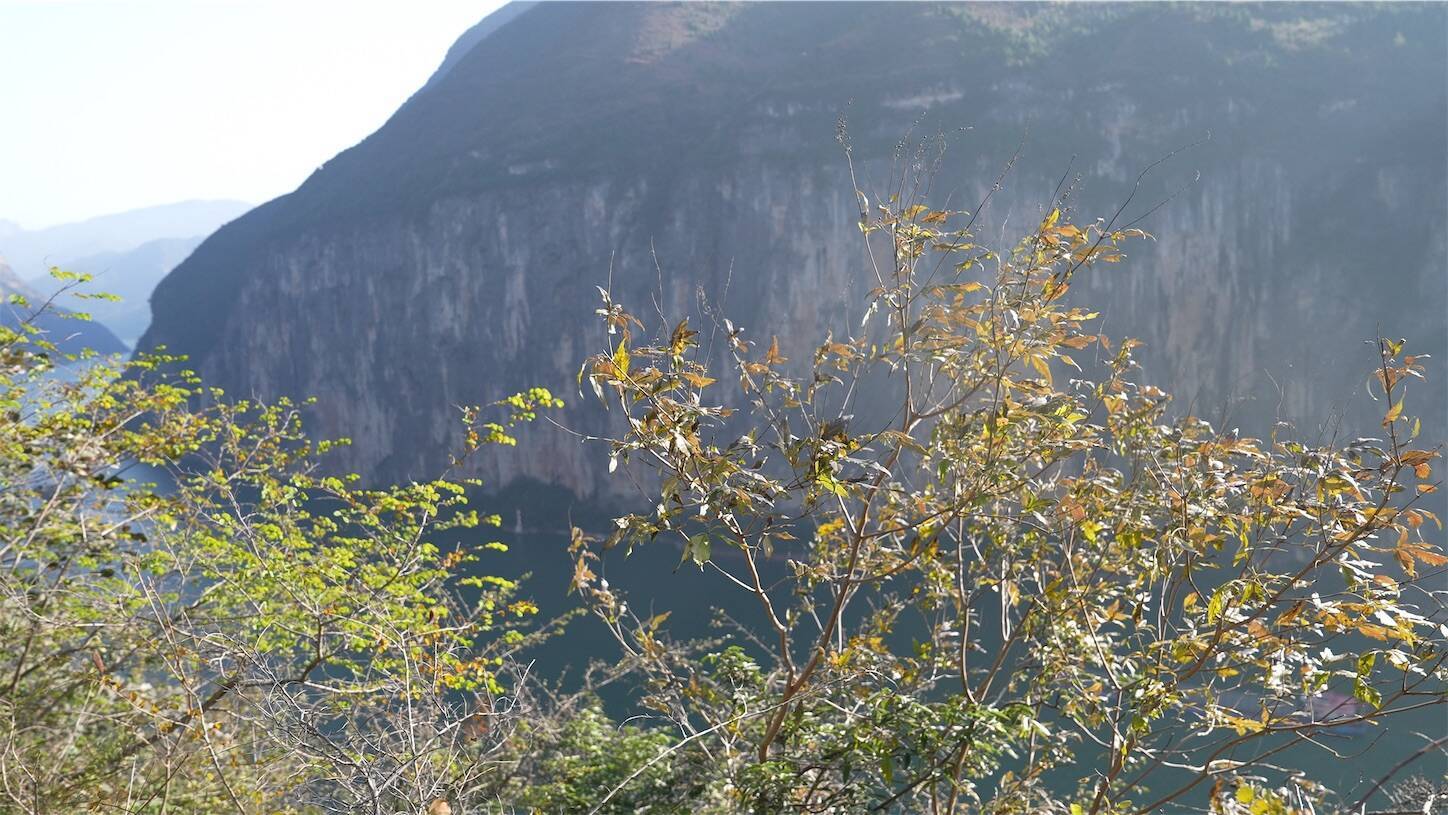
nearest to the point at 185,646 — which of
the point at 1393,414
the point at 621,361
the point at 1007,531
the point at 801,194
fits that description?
the point at 621,361

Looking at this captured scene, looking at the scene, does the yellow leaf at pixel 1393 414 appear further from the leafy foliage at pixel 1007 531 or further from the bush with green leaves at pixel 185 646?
the bush with green leaves at pixel 185 646

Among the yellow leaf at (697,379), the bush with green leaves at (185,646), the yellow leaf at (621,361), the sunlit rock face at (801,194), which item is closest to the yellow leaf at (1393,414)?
the yellow leaf at (697,379)

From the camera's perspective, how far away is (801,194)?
129ft

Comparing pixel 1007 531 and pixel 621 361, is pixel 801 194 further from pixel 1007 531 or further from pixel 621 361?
pixel 621 361

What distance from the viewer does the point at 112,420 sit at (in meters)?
5.08

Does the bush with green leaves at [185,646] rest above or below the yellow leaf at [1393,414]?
below

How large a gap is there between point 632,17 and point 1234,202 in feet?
100

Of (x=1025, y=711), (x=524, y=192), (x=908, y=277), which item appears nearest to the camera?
(x=1025, y=711)

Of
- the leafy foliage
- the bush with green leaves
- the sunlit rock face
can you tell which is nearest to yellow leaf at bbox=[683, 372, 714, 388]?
the leafy foliage

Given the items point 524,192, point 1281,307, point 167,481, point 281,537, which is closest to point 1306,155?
point 1281,307

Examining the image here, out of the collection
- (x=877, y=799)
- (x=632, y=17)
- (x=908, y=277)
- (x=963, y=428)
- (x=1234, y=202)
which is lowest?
(x=1234, y=202)

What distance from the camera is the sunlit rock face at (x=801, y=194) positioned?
33750 mm

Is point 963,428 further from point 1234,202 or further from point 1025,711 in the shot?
point 1234,202

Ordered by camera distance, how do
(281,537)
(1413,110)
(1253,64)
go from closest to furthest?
(281,537), (1413,110), (1253,64)
